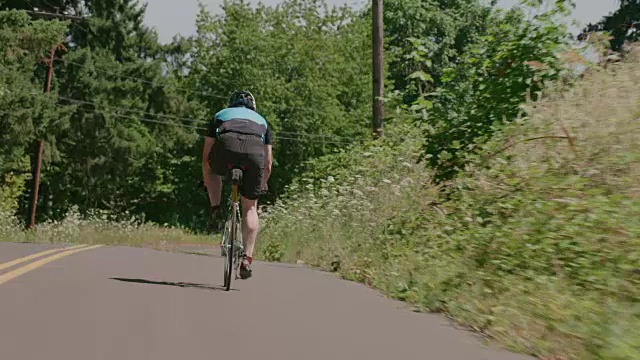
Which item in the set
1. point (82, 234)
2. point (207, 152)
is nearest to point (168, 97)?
A: point (82, 234)

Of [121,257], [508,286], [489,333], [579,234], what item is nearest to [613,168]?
[579,234]

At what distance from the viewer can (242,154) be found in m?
9.75

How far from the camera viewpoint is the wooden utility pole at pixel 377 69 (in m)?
22.4

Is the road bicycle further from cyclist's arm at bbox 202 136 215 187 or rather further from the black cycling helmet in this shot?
the black cycling helmet

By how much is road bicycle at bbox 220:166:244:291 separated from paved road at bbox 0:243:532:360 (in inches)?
10.1

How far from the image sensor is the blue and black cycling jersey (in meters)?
9.79

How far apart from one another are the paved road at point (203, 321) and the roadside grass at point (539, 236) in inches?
17.7

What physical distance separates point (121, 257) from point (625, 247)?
842cm

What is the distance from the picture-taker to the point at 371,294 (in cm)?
1036

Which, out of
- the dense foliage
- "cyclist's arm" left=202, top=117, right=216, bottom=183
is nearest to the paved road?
"cyclist's arm" left=202, top=117, right=216, bottom=183

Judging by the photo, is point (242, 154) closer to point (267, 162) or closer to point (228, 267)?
point (267, 162)

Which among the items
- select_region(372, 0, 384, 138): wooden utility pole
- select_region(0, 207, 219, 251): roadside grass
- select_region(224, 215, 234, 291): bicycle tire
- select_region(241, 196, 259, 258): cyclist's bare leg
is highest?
select_region(372, 0, 384, 138): wooden utility pole

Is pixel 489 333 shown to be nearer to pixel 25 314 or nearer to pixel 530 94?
pixel 25 314

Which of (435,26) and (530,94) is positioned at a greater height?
(435,26)
